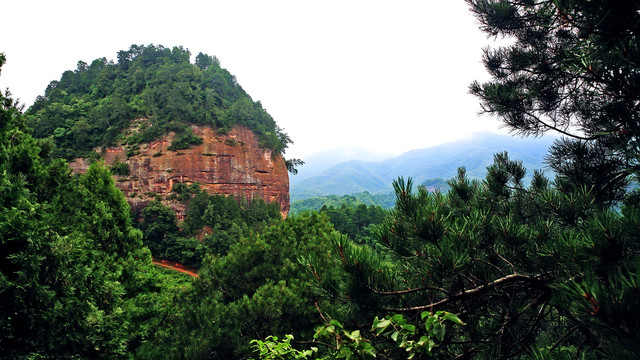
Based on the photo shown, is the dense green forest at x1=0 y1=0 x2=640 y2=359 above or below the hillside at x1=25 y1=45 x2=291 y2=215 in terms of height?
below

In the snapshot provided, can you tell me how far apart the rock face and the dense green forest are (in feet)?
75.6

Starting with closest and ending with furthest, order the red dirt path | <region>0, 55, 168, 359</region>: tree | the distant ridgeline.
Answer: <region>0, 55, 168, 359</region>: tree, the red dirt path, the distant ridgeline

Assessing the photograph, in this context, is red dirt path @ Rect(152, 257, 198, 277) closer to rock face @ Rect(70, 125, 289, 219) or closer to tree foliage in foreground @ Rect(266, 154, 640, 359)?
rock face @ Rect(70, 125, 289, 219)

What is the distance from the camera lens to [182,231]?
82.3 feet

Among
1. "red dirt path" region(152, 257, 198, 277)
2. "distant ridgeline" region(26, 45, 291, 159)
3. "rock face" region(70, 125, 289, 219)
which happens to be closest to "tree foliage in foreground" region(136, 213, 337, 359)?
"red dirt path" region(152, 257, 198, 277)

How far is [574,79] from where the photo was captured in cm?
210

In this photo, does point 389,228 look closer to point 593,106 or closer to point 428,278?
point 428,278

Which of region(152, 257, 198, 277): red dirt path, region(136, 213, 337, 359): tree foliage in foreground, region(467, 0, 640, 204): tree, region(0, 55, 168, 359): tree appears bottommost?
region(152, 257, 198, 277): red dirt path

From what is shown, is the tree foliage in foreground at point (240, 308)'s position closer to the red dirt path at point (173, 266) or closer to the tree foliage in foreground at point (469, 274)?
the tree foliage in foreground at point (469, 274)

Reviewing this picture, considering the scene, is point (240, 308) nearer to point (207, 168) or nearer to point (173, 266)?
point (173, 266)

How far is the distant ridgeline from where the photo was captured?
28.6 m

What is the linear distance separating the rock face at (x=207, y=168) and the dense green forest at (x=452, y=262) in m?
23.1

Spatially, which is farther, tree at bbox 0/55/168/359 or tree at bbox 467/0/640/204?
tree at bbox 0/55/168/359

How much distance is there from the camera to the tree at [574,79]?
1.18m
